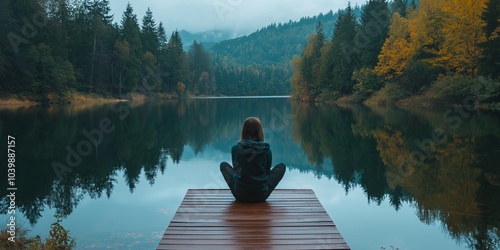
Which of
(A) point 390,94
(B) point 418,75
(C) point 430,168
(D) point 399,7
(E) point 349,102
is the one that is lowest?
(C) point 430,168

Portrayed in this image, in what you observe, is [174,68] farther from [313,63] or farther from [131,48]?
[313,63]

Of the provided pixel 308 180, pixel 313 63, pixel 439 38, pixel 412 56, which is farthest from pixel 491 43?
pixel 313 63

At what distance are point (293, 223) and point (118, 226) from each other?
141 inches

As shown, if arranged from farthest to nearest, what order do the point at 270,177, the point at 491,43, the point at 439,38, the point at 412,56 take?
the point at 412,56
the point at 439,38
the point at 491,43
the point at 270,177

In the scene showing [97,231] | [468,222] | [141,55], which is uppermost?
[141,55]

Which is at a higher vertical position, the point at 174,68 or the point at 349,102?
the point at 174,68

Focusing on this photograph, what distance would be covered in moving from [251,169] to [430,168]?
7.58 metres

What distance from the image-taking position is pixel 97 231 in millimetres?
7336

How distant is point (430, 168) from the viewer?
12.0m

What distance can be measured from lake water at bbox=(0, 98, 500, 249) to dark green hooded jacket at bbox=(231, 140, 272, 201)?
1.68 meters

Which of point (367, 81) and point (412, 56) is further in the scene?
point (367, 81)

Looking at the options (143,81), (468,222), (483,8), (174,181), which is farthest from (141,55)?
(468,222)

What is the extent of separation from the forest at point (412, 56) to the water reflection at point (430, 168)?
13258mm

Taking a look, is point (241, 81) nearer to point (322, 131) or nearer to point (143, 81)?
point (143, 81)
